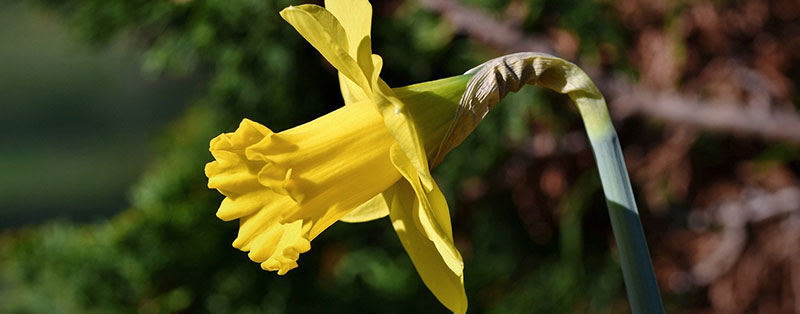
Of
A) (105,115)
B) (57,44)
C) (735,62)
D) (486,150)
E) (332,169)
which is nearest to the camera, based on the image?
(332,169)

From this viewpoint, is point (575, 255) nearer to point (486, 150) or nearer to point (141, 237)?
point (486, 150)

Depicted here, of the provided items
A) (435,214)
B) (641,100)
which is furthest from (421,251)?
(641,100)

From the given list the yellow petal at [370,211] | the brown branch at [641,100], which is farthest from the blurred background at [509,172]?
the yellow petal at [370,211]

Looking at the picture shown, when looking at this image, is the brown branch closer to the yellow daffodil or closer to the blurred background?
the blurred background

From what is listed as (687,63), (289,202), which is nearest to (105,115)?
(687,63)

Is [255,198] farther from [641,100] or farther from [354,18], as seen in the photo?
[641,100]

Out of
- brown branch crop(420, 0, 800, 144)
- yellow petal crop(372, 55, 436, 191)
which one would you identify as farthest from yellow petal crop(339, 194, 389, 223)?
brown branch crop(420, 0, 800, 144)
